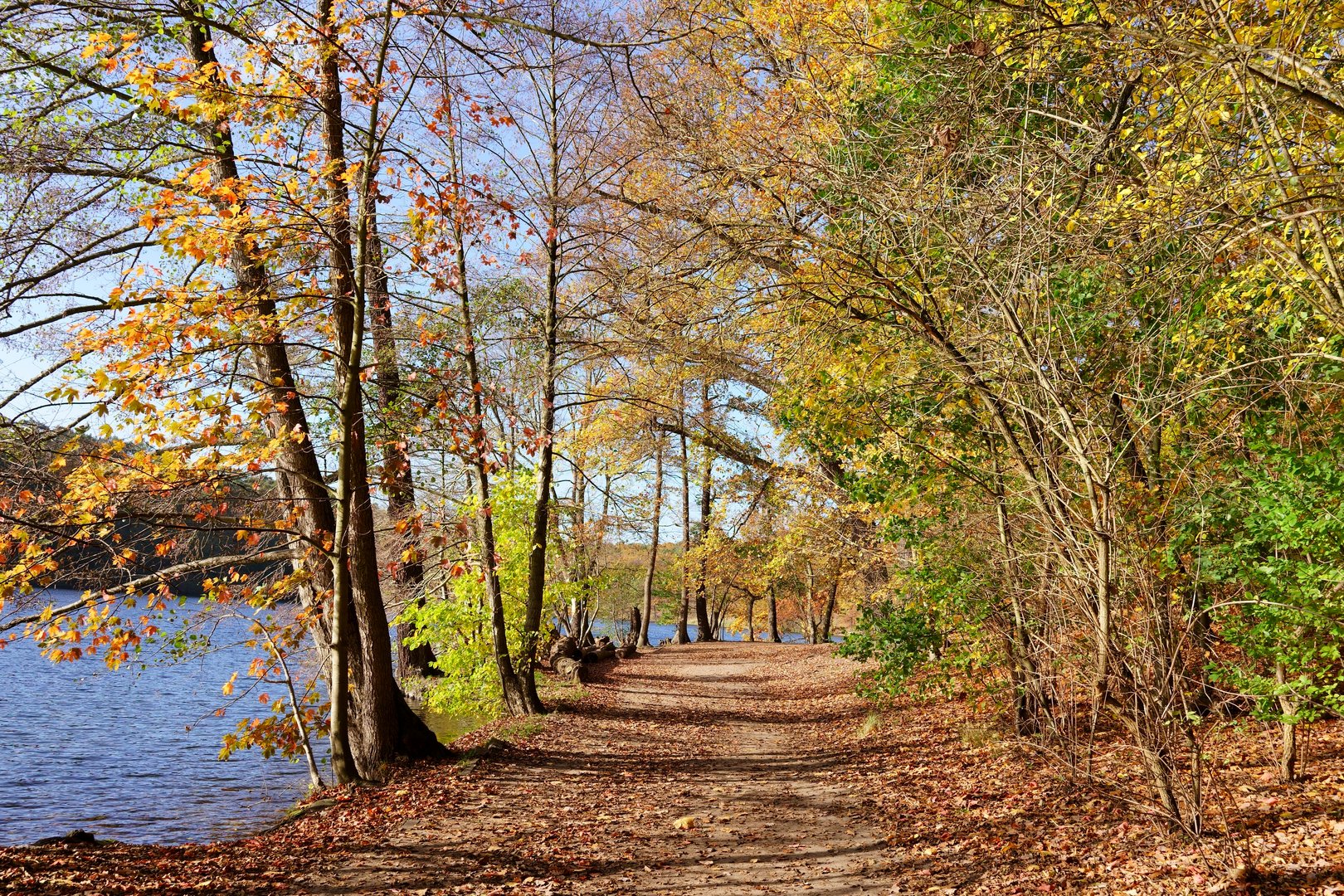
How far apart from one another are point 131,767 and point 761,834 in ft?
40.5

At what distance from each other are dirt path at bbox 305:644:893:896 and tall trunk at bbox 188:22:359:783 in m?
1.34

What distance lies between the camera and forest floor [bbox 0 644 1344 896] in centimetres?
481

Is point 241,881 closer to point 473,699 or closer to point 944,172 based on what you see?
point 944,172

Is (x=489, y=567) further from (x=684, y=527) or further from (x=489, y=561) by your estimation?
(x=684, y=527)

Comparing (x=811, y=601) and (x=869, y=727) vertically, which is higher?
(x=811, y=601)

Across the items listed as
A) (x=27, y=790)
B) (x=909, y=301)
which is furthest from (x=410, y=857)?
(x=27, y=790)

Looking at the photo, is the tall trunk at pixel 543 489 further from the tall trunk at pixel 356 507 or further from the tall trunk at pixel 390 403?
the tall trunk at pixel 356 507

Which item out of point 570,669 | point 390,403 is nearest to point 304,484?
point 390,403

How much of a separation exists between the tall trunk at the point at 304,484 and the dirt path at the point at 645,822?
1345 millimetres

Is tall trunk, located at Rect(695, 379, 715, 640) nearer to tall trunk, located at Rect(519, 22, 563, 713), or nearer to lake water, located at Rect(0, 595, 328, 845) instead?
tall trunk, located at Rect(519, 22, 563, 713)

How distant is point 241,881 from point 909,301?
5.71m

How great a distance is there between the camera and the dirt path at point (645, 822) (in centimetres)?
534

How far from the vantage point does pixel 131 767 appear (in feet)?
44.8

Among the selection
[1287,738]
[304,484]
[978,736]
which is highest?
[304,484]
